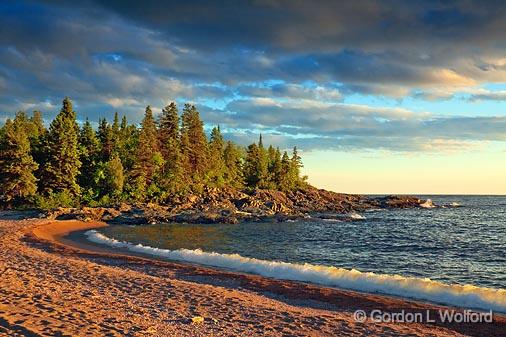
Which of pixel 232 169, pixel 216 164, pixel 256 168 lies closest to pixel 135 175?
pixel 216 164

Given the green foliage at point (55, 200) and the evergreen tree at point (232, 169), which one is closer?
the green foliage at point (55, 200)

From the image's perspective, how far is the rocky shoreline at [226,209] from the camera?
5857 centimetres

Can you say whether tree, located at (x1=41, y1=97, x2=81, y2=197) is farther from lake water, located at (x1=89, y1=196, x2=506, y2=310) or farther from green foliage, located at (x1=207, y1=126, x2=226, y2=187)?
green foliage, located at (x1=207, y1=126, x2=226, y2=187)

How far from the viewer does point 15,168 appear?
205 ft

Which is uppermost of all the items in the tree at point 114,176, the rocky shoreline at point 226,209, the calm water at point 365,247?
the tree at point 114,176

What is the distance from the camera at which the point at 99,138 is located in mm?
82062


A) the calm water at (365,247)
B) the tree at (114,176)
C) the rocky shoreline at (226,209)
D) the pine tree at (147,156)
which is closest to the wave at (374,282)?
the calm water at (365,247)

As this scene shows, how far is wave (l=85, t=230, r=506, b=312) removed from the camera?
17156 millimetres

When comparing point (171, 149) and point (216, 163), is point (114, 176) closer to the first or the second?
point (171, 149)

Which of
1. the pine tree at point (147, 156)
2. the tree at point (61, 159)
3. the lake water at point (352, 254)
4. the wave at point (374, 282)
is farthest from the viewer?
the pine tree at point (147, 156)

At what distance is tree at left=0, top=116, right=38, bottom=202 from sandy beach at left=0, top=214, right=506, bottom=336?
1753 inches

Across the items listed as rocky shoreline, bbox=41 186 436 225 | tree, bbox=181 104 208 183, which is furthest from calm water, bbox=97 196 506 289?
tree, bbox=181 104 208 183

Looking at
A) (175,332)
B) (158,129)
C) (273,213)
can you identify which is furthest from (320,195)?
(175,332)

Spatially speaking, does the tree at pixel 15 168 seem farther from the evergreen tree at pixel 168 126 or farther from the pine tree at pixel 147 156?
the evergreen tree at pixel 168 126
